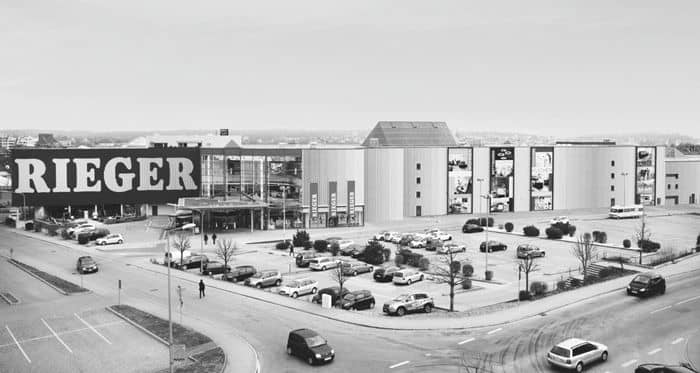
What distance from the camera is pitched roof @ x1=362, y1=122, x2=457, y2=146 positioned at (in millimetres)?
115688

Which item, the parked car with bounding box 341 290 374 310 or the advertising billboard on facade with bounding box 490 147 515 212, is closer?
the parked car with bounding box 341 290 374 310

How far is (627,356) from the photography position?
3075 centimetres

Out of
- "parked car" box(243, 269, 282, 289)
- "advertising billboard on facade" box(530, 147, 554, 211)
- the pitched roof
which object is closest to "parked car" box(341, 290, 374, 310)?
"parked car" box(243, 269, 282, 289)

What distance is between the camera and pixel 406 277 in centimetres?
4888

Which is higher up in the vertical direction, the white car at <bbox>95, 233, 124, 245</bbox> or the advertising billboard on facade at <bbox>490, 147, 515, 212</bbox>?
the advertising billboard on facade at <bbox>490, 147, 515, 212</bbox>

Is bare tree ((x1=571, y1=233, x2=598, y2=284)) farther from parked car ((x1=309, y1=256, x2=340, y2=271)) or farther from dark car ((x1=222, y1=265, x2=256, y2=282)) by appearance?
dark car ((x1=222, y1=265, x2=256, y2=282))

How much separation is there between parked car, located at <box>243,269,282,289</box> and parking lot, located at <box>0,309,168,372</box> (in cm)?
1105

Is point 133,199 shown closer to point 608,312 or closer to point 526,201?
point 526,201

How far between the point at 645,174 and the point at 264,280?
263 feet

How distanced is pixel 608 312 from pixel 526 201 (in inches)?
2510

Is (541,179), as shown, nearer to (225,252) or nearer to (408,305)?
(225,252)

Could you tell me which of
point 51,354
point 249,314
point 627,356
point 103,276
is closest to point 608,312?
point 627,356

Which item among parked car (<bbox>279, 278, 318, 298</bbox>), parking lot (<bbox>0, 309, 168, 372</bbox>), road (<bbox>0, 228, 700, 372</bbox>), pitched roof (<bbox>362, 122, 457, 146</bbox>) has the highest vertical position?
pitched roof (<bbox>362, 122, 457, 146</bbox>)

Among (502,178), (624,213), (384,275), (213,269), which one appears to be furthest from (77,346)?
(624,213)
